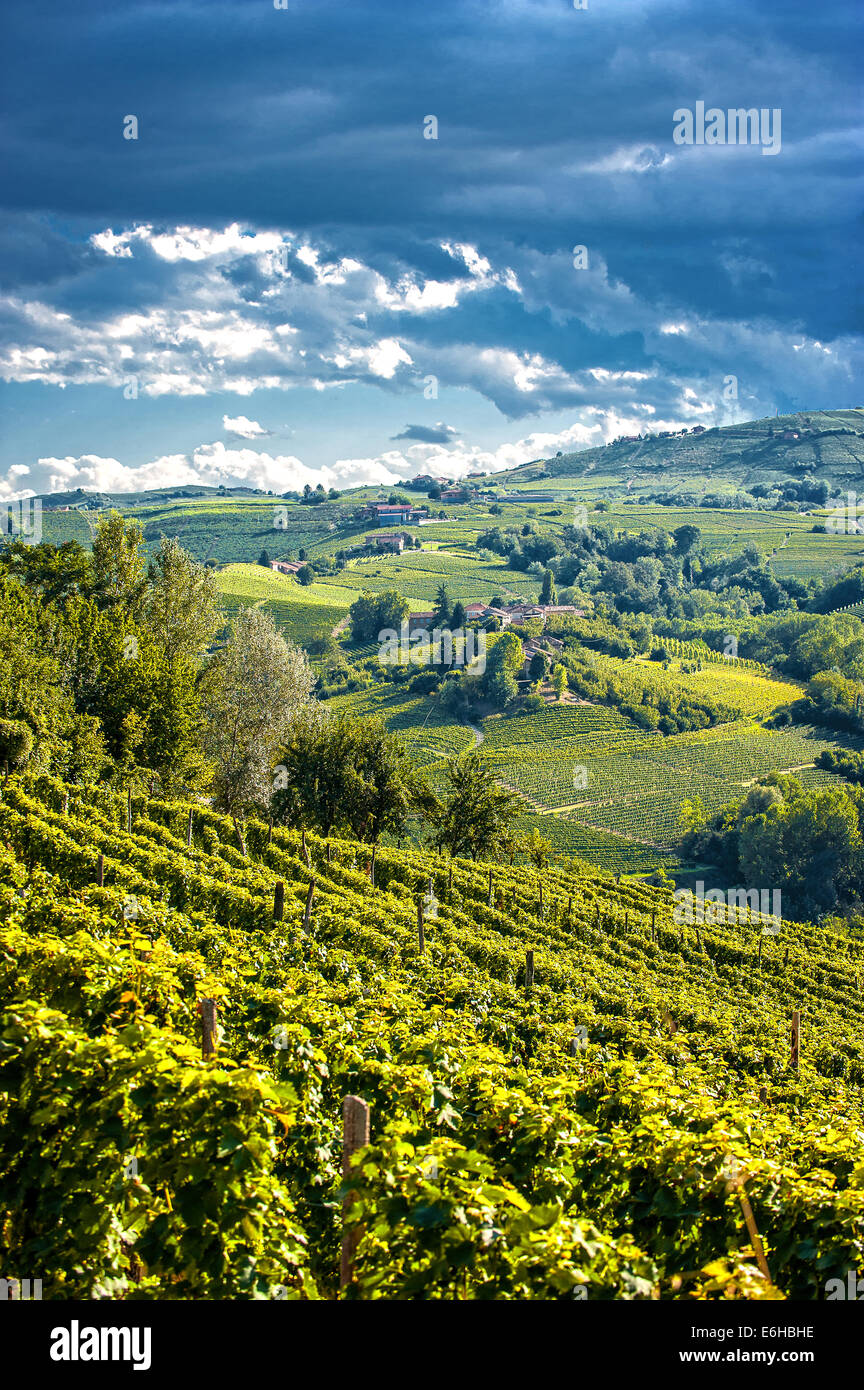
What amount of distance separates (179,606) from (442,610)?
100792mm

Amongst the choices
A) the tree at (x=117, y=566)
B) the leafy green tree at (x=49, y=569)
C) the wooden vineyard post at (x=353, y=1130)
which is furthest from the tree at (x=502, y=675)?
the wooden vineyard post at (x=353, y=1130)

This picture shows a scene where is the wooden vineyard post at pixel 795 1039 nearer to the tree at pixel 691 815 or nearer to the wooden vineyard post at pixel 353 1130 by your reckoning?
the wooden vineyard post at pixel 353 1130

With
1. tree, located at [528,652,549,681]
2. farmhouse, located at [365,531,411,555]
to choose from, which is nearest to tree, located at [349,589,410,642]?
tree, located at [528,652,549,681]

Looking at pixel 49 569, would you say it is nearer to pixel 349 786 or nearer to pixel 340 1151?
pixel 349 786

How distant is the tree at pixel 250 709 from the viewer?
126ft

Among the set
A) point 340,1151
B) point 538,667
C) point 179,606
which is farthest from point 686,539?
point 340,1151

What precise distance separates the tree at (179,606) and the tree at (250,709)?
1.59 meters

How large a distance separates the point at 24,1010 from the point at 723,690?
121 metres

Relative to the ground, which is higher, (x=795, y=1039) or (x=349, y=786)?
(x=349, y=786)

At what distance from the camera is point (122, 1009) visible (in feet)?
19.4

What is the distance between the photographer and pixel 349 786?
3259 centimetres

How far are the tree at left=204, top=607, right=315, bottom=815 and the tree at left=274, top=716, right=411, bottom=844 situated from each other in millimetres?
4091
